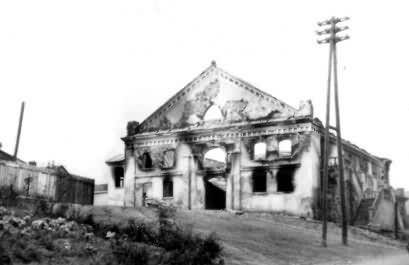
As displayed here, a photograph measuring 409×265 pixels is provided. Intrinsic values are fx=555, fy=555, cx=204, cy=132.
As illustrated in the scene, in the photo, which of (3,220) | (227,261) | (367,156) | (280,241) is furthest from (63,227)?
(367,156)

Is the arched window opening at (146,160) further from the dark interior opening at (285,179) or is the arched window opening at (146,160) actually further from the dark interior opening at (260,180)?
the dark interior opening at (285,179)

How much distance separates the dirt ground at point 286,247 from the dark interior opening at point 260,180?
4.87m

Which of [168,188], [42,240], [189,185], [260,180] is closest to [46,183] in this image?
[168,188]

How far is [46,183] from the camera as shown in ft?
94.2

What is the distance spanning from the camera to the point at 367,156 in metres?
40.5

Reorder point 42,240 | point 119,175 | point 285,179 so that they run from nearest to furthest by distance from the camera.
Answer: point 42,240
point 285,179
point 119,175

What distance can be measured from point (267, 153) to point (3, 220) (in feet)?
72.6

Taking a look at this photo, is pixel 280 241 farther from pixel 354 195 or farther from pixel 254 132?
pixel 354 195

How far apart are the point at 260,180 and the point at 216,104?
18.3ft

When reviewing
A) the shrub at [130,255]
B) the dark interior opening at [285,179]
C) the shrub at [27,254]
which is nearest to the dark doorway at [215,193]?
the dark interior opening at [285,179]

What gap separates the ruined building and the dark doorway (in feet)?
0.20

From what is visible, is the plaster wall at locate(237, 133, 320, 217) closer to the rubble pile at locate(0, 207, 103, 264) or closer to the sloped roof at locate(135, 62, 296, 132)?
the sloped roof at locate(135, 62, 296, 132)

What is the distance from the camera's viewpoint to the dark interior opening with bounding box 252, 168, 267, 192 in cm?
3278

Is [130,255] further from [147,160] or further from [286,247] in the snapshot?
[147,160]
